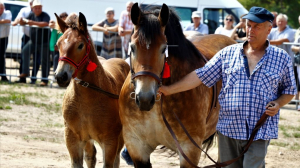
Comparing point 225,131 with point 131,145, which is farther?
point 131,145

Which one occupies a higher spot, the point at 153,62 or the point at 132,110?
the point at 153,62

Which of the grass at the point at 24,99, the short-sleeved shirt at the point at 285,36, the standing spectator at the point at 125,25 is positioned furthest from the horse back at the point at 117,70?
the short-sleeved shirt at the point at 285,36

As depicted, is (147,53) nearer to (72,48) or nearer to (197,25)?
(72,48)

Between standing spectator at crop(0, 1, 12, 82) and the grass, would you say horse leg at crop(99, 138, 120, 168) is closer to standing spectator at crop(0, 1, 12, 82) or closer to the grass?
the grass

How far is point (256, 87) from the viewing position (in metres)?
4.33

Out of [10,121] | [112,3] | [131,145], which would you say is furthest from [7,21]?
[131,145]

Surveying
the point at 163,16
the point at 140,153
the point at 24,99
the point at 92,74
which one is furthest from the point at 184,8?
the point at 163,16

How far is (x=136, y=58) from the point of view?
4.44 metres

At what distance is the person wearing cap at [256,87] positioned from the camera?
170 inches

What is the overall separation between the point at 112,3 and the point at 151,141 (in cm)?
1143

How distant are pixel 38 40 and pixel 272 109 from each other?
34.0 ft

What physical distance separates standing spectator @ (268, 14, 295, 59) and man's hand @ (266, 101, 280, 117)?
27.5ft

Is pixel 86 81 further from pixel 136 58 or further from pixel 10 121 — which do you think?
pixel 10 121

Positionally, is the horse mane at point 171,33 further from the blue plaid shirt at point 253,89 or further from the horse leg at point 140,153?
the horse leg at point 140,153
